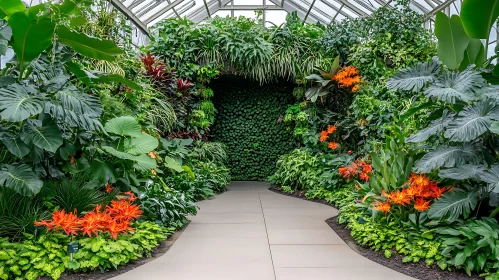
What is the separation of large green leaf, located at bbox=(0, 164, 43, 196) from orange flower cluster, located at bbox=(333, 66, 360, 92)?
15.8 feet

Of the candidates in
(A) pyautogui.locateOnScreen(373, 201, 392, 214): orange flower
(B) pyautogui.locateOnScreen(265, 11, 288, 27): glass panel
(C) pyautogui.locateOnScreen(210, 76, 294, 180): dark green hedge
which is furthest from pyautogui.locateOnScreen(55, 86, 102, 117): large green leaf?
(B) pyautogui.locateOnScreen(265, 11, 288, 27): glass panel

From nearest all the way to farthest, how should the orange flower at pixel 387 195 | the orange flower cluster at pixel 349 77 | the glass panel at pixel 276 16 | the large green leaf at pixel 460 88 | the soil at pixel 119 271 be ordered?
the soil at pixel 119 271, the large green leaf at pixel 460 88, the orange flower at pixel 387 195, the orange flower cluster at pixel 349 77, the glass panel at pixel 276 16

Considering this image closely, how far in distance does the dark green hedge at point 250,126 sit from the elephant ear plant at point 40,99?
552 centimetres

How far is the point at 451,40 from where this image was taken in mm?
3463

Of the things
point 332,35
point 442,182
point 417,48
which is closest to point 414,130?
point 442,182

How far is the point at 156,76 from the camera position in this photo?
6570 mm

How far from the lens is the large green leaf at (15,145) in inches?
113

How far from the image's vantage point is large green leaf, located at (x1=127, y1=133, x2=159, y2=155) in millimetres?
3684

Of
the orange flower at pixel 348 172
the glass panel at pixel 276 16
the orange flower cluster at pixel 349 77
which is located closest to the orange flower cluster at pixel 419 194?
the orange flower at pixel 348 172

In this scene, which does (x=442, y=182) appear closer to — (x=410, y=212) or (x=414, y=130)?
(x=410, y=212)

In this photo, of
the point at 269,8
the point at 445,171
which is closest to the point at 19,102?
the point at 445,171

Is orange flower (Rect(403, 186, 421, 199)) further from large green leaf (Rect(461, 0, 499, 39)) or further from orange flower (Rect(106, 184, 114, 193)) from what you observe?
orange flower (Rect(106, 184, 114, 193))

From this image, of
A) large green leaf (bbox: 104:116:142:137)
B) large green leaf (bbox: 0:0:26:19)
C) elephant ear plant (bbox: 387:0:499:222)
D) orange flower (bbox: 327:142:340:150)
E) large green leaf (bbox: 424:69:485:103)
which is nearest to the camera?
elephant ear plant (bbox: 387:0:499:222)

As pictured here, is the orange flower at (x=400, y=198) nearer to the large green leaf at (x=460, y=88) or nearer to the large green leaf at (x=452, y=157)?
the large green leaf at (x=452, y=157)
